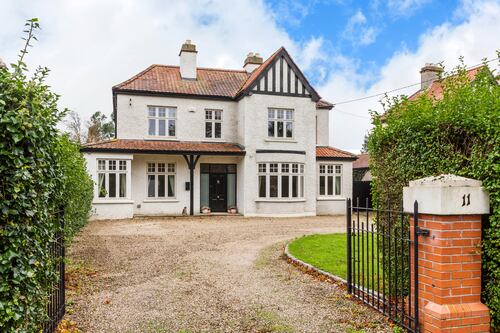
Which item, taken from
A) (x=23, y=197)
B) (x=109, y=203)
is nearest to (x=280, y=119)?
(x=109, y=203)

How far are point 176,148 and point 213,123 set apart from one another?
9.77 feet

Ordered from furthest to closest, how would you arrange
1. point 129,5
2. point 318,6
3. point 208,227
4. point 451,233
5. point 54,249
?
point 208,227
point 318,6
point 129,5
point 54,249
point 451,233

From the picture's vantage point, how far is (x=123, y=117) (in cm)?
1962

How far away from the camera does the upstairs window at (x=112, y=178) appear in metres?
18.5

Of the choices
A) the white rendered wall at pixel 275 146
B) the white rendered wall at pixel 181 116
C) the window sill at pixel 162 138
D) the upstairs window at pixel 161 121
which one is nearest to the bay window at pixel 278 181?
the white rendered wall at pixel 275 146

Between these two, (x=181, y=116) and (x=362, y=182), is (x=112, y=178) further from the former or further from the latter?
(x=362, y=182)

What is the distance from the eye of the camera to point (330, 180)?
73.6ft

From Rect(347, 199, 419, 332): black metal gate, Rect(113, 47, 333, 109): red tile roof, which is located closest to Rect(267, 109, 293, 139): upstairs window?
Rect(113, 47, 333, 109): red tile roof

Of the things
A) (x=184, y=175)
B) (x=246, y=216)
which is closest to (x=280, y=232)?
(x=246, y=216)

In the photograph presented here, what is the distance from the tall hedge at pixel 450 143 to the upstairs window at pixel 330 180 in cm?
1684

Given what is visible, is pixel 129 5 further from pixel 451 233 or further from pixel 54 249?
pixel 451 233

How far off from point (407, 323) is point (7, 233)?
415 cm

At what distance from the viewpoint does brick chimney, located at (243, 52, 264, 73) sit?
2386 centimetres

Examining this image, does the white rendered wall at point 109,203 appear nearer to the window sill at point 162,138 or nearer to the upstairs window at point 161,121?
the window sill at point 162,138
